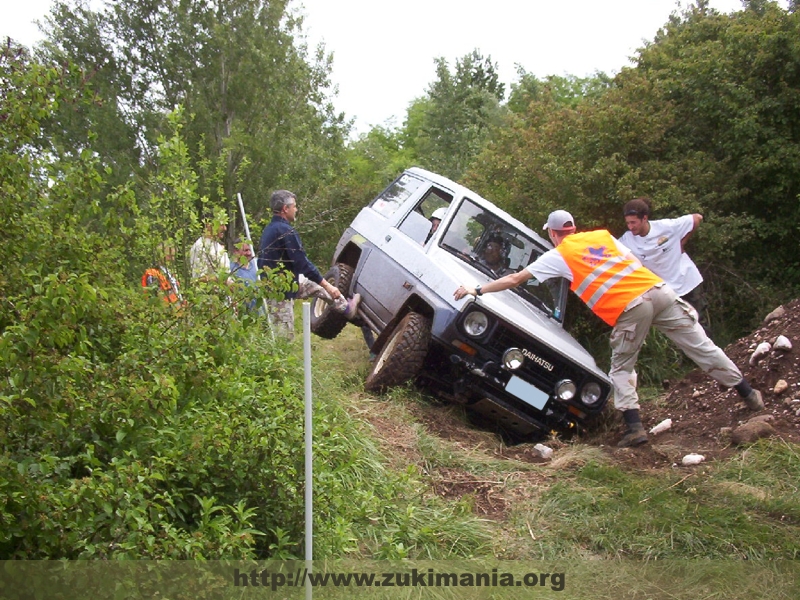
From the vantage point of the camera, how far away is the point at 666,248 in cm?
758

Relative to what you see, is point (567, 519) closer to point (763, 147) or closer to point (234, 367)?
point (234, 367)

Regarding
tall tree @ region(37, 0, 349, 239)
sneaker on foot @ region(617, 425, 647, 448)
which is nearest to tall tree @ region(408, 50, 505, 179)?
tall tree @ region(37, 0, 349, 239)

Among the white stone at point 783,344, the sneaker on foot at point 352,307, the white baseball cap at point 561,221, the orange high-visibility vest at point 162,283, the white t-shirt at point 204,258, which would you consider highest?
the white baseball cap at point 561,221

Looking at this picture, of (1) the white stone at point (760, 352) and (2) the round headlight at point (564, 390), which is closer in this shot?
(2) the round headlight at point (564, 390)

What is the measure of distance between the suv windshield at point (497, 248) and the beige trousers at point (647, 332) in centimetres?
104

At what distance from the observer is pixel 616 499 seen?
5062 mm

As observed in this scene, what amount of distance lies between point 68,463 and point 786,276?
25.7 feet

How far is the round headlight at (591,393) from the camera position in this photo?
654 centimetres

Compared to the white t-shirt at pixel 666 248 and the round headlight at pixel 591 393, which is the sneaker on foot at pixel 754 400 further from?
the white t-shirt at pixel 666 248

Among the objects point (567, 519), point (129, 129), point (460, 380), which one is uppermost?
point (129, 129)

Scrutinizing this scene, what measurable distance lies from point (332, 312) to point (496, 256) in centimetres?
173

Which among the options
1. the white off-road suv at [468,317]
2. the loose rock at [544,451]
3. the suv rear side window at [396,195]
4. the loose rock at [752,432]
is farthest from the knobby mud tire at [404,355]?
the loose rock at [752,432]

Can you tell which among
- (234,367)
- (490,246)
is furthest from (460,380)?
(234,367)

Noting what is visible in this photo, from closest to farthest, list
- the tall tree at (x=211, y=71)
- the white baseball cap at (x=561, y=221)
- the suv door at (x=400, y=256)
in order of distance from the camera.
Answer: the white baseball cap at (x=561, y=221) → the suv door at (x=400, y=256) → the tall tree at (x=211, y=71)
